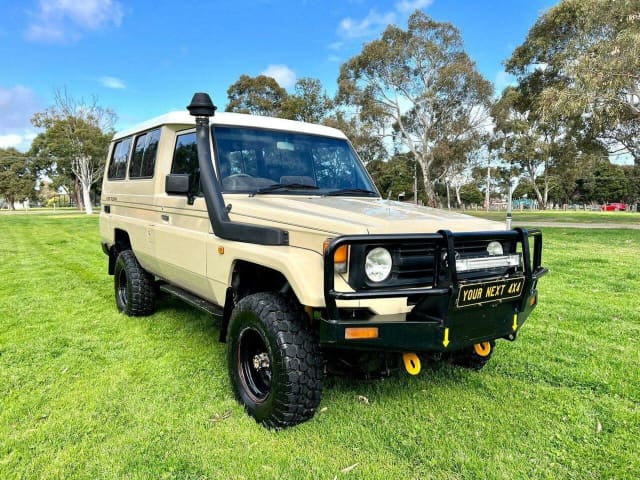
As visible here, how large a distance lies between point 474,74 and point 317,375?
30028mm

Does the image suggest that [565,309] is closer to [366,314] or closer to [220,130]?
[366,314]

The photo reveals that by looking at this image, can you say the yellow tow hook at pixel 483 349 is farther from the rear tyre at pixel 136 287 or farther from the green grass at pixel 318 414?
the rear tyre at pixel 136 287

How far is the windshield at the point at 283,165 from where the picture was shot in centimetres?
369

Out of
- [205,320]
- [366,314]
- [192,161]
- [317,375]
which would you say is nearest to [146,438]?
[317,375]

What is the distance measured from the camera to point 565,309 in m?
5.81

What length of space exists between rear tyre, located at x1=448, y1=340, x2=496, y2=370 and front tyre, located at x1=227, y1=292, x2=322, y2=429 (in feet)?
4.42

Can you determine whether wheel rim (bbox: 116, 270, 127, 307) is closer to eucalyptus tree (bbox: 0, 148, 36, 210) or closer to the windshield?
the windshield

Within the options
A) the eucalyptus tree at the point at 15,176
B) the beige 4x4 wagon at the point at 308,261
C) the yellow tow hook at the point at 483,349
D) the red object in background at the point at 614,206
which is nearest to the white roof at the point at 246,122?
the beige 4x4 wagon at the point at 308,261

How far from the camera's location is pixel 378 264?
261cm

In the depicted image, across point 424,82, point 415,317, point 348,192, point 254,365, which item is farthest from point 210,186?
point 424,82

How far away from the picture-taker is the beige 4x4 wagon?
101 inches

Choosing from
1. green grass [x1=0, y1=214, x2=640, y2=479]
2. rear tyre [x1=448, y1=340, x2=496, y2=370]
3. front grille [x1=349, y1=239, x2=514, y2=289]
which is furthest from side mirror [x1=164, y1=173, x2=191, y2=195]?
rear tyre [x1=448, y1=340, x2=496, y2=370]

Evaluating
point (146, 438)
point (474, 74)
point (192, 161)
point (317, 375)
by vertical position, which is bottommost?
point (146, 438)

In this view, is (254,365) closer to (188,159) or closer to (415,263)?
(415,263)
